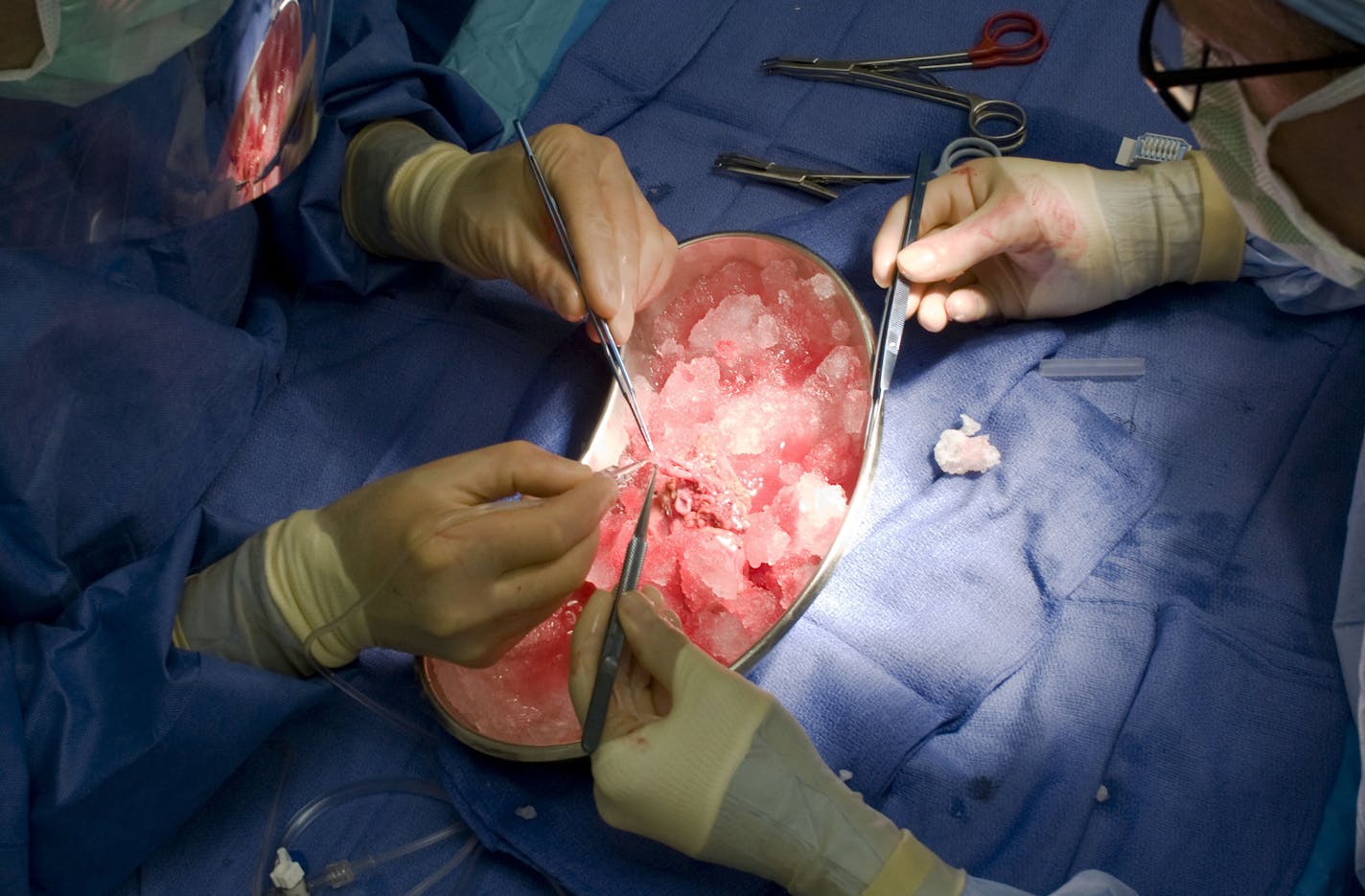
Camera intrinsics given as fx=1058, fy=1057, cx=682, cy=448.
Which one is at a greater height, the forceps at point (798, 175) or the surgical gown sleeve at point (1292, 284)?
the surgical gown sleeve at point (1292, 284)

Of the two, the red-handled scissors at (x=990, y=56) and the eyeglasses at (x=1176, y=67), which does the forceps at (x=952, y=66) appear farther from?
the eyeglasses at (x=1176, y=67)

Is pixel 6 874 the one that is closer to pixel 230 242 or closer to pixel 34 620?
pixel 34 620

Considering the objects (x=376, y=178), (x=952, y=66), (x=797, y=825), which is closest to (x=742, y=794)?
(x=797, y=825)

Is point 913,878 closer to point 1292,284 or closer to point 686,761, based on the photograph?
point 686,761

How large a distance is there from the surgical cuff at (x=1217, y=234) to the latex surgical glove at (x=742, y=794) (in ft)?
3.78

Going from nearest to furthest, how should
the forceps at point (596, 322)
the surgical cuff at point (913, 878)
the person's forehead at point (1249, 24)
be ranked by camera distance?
1. the person's forehead at point (1249, 24)
2. the surgical cuff at point (913, 878)
3. the forceps at point (596, 322)

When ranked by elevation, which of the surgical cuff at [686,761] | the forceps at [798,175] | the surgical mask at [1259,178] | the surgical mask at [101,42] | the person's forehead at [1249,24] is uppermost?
the person's forehead at [1249,24]

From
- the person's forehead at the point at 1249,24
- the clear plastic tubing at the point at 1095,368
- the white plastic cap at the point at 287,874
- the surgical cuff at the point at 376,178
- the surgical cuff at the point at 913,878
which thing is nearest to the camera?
the person's forehead at the point at 1249,24

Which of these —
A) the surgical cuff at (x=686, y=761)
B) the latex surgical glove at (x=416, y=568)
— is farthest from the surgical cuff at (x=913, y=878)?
the latex surgical glove at (x=416, y=568)

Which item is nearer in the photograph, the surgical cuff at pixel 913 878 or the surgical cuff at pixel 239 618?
the surgical cuff at pixel 913 878

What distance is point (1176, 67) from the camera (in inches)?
46.1

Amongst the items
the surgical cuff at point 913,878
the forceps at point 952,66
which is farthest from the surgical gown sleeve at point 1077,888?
the forceps at point 952,66

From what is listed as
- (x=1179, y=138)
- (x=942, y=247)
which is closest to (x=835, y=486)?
(x=942, y=247)

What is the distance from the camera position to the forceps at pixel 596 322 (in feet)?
5.74
